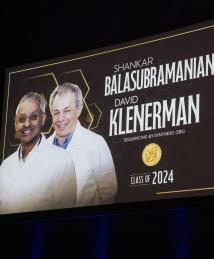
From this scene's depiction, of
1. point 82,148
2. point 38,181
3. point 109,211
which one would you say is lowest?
point 109,211

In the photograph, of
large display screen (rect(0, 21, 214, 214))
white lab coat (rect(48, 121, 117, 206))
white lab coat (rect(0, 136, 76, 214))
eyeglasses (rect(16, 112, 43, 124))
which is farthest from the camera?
eyeglasses (rect(16, 112, 43, 124))

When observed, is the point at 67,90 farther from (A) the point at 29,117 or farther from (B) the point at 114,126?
(B) the point at 114,126

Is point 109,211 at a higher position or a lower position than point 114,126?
lower

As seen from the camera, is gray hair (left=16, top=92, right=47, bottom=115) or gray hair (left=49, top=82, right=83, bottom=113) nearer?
gray hair (left=49, top=82, right=83, bottom=113)

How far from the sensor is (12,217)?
10.8ft

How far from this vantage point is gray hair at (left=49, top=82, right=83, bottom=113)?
130 inches

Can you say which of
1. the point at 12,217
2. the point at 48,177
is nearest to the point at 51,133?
the point at 48,177

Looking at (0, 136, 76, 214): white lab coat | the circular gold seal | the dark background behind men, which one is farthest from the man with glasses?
the circular gold seal

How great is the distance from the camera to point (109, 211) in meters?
3.04

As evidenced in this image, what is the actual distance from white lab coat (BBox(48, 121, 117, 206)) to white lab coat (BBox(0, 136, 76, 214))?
5 centimetres

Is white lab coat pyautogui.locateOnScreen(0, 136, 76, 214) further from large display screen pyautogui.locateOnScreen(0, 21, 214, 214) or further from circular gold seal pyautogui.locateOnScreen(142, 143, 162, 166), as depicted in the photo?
circular gold seal pyautogui.locateOnScreen(142, 143, 162, 166)

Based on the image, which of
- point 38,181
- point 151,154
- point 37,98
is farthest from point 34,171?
point 151,154

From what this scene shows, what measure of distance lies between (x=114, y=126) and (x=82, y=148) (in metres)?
0.21

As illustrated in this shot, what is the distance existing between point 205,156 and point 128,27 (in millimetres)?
958
